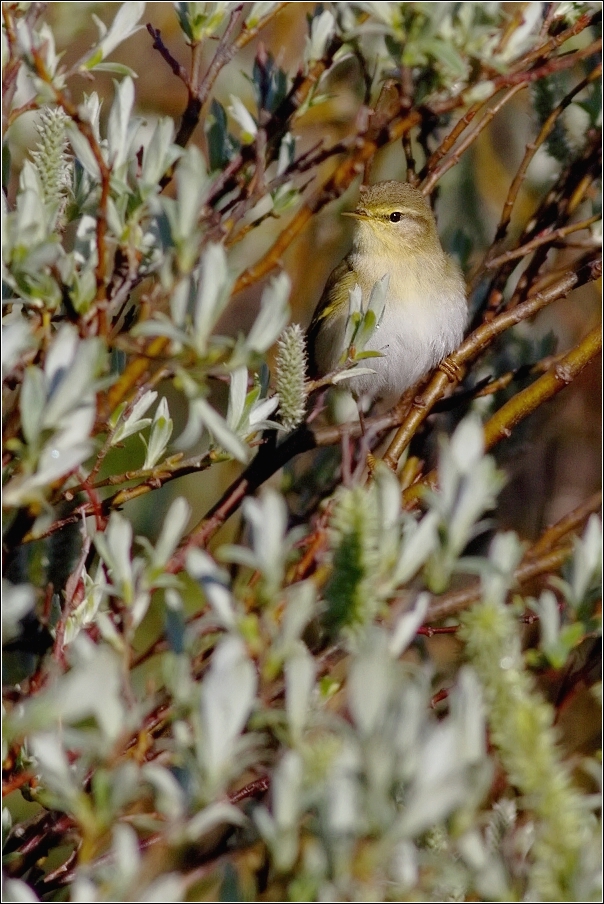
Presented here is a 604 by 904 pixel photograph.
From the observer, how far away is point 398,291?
3.65m

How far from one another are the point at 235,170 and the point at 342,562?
72 cm

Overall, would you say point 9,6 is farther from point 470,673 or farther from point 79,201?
point 470,673

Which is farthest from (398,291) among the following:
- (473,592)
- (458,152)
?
(473,592)

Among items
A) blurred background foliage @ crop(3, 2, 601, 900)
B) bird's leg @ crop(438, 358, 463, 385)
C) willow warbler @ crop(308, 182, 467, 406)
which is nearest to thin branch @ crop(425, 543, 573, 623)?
blurred background foliage @ crop(3, 2, 601, 900)

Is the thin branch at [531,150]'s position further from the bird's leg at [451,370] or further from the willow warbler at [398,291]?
the willow warbler at [398,291]

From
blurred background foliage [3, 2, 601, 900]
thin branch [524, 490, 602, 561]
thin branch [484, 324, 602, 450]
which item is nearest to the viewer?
blurred background foliage [3, 2, 601, 900]

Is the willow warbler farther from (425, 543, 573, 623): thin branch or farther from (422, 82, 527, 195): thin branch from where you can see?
(425, 543, 573, 623): thin branch

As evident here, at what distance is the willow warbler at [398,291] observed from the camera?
140 inches

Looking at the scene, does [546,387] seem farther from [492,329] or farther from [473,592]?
[473,592]

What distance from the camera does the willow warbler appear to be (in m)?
3.55

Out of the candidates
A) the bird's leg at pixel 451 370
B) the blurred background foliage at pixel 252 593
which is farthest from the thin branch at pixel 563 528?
the bird's leg at pixel 451 370

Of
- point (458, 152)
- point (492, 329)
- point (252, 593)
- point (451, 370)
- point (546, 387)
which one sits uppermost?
point (458, 152)

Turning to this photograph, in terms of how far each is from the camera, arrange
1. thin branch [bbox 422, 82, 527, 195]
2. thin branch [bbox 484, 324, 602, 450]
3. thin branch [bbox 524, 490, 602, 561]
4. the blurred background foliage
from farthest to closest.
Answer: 1. thin branch [bbox 422, 82, 527, 195]
2. thin branch [bbox 484, 324, 602, 450]
3. thin branch [bbox 524, 490, 602, 561]
4. the blurred background foliage

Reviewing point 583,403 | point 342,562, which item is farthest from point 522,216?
point 342,562
